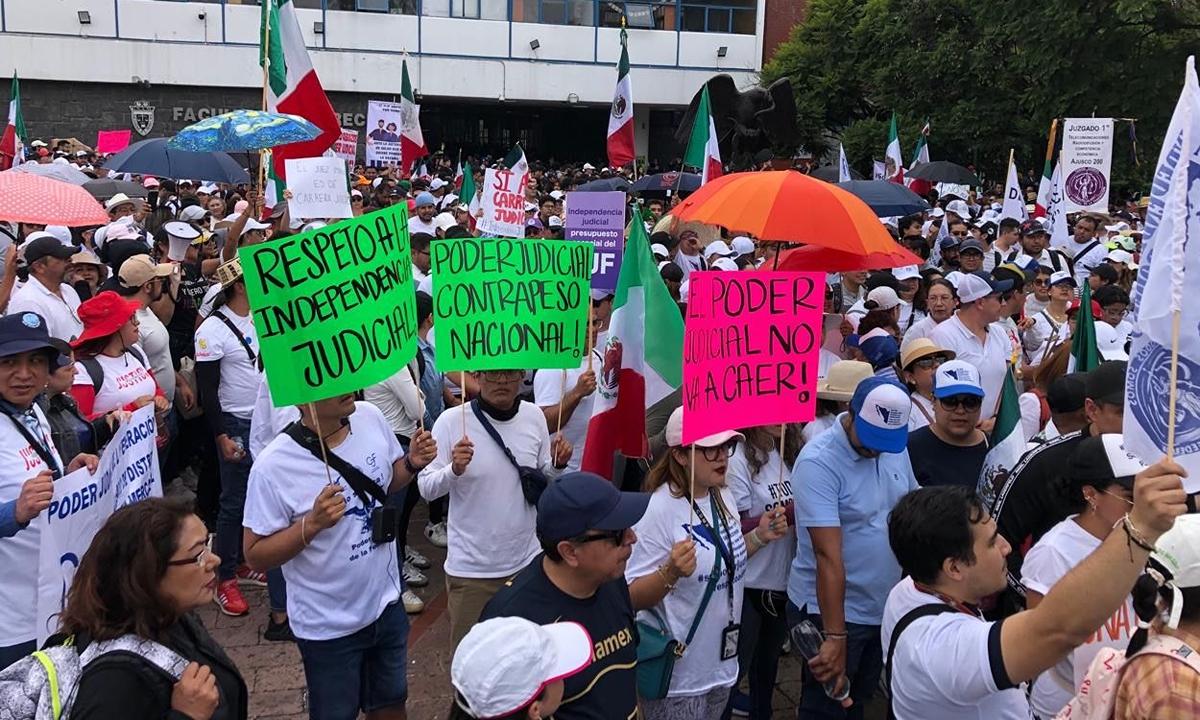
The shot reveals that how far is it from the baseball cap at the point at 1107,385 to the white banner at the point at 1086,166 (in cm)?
861

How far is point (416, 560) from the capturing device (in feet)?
21.3

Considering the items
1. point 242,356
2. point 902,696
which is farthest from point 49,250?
point 902,696

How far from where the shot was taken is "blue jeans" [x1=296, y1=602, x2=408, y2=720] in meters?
3.79

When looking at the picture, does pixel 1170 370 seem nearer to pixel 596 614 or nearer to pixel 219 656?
pixel 596 614

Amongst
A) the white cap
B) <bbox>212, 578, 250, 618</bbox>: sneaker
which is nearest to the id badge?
the white cap

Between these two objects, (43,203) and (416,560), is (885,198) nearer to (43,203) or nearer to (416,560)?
(416,560)

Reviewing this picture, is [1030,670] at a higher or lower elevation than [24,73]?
lower

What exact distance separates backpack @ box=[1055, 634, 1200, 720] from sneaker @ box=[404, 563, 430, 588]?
4375mm

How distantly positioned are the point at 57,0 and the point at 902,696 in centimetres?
3621

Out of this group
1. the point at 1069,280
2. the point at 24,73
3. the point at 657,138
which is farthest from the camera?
the point at 657,138

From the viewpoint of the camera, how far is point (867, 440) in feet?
12.7

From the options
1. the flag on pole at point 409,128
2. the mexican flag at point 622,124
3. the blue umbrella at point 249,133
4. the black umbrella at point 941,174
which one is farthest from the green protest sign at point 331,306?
the black umbrella at point 941,174

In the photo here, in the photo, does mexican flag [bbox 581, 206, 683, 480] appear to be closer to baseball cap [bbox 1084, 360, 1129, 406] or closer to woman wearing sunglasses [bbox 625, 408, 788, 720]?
woman wearing sunglasses [bbox 625, 408, 788, 720]

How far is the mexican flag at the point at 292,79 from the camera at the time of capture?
26.6 ft
